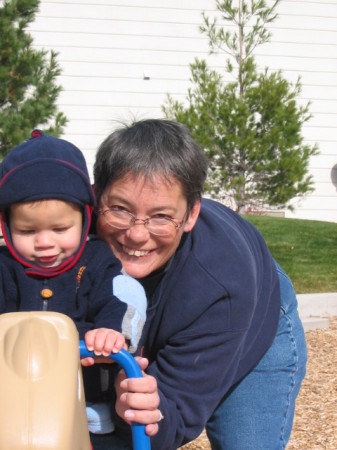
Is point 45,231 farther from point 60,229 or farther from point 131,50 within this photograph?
point 131,50

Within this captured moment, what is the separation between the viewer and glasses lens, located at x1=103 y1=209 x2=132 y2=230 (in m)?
2.49

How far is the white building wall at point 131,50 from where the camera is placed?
39.5 ft

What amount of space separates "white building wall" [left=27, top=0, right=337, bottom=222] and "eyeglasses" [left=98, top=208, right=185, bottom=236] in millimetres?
9386

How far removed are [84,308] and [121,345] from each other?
1.05ft

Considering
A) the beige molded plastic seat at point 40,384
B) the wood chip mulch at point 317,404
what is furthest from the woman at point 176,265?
the wood chip mulch at point 317,404

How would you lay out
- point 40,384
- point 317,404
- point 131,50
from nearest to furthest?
1. point 40,384
2. point 317,404
3. point 131,50

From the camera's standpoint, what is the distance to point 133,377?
80.7 inches

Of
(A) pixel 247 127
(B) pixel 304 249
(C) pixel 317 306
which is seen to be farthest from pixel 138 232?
(A) pixel 247 127

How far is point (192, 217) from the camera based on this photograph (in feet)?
8.73

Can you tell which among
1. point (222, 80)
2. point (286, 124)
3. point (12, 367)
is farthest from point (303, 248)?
point (12, 367)

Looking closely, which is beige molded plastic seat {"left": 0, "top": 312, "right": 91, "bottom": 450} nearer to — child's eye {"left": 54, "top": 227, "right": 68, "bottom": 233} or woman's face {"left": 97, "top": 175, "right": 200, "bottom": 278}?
child's eye {"left": 54, "top": 227, "right": 68, "bottom": 233}

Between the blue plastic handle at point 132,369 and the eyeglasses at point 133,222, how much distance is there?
555 millimetres

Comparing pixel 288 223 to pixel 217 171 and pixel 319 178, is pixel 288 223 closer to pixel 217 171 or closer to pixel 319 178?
pixel 217 171

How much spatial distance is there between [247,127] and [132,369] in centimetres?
914
